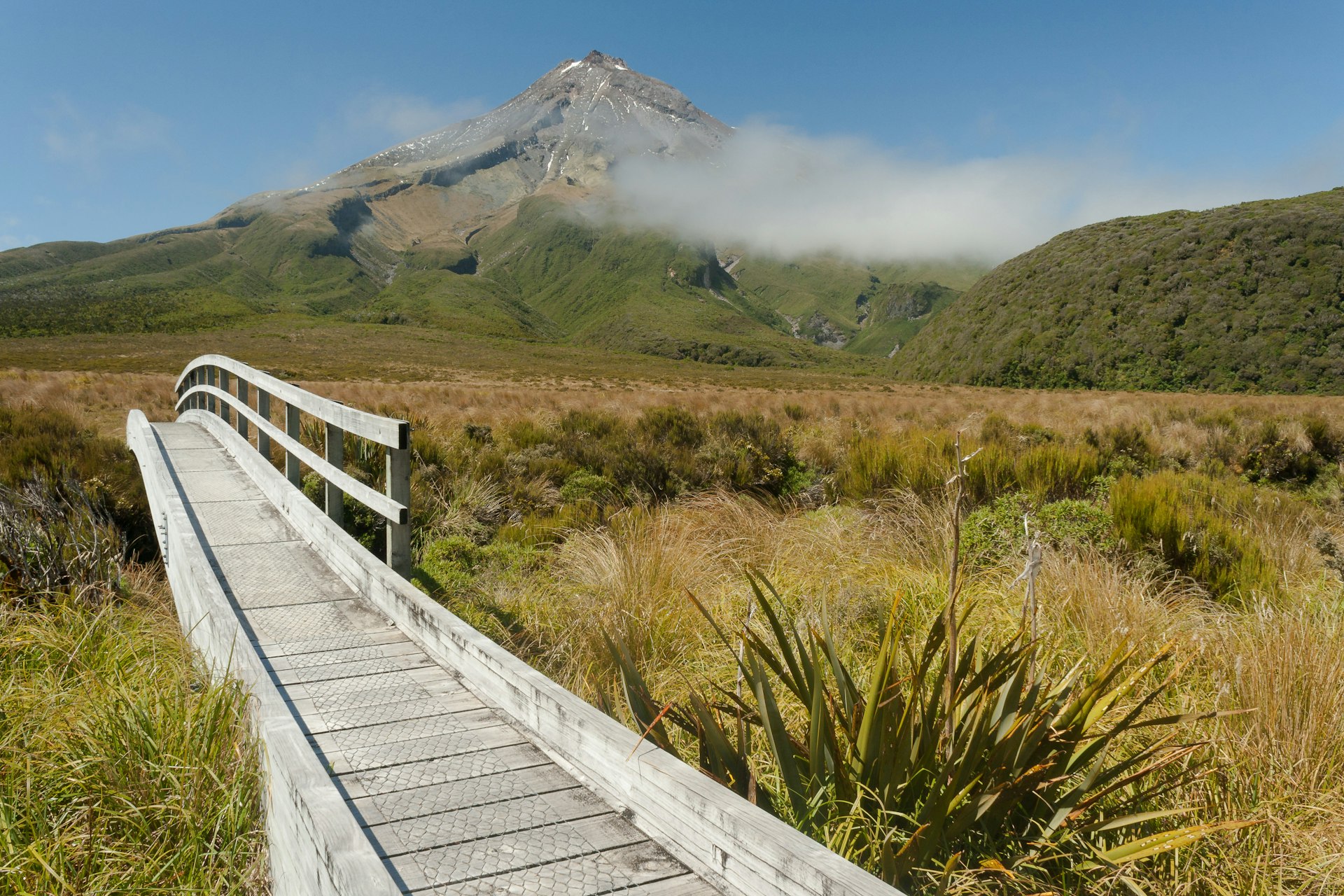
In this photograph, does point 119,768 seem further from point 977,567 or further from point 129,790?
point 977,567

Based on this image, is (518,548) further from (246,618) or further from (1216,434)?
(1216,434)

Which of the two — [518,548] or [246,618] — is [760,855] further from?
[518,548]

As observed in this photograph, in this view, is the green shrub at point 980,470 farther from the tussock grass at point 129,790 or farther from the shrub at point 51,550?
the shrub at point 51,550

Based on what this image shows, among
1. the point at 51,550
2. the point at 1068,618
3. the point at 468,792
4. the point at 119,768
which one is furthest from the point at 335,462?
the point at 1068,618

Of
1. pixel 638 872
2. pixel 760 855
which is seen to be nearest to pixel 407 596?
pixel 638 872

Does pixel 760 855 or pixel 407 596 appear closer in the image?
pixel 760 855

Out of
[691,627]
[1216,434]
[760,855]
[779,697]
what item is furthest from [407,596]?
[1216,434]

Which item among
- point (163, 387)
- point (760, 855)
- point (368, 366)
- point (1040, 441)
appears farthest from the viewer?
point (368, 366)

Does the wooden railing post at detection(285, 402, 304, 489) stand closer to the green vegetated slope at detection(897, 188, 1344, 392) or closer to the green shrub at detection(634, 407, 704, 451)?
the green shrub at detection(634, 407, 704, 451)

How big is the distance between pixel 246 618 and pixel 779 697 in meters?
3.12

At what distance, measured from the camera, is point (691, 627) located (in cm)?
482

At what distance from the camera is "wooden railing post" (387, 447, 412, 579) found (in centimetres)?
499

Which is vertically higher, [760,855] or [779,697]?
[760,855]

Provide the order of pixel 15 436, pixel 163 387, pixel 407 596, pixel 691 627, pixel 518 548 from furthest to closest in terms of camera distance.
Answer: pixel 163 387 → pixel 15 436 → pixel 518 548 → pixel 691 627 → pixel 407 596
